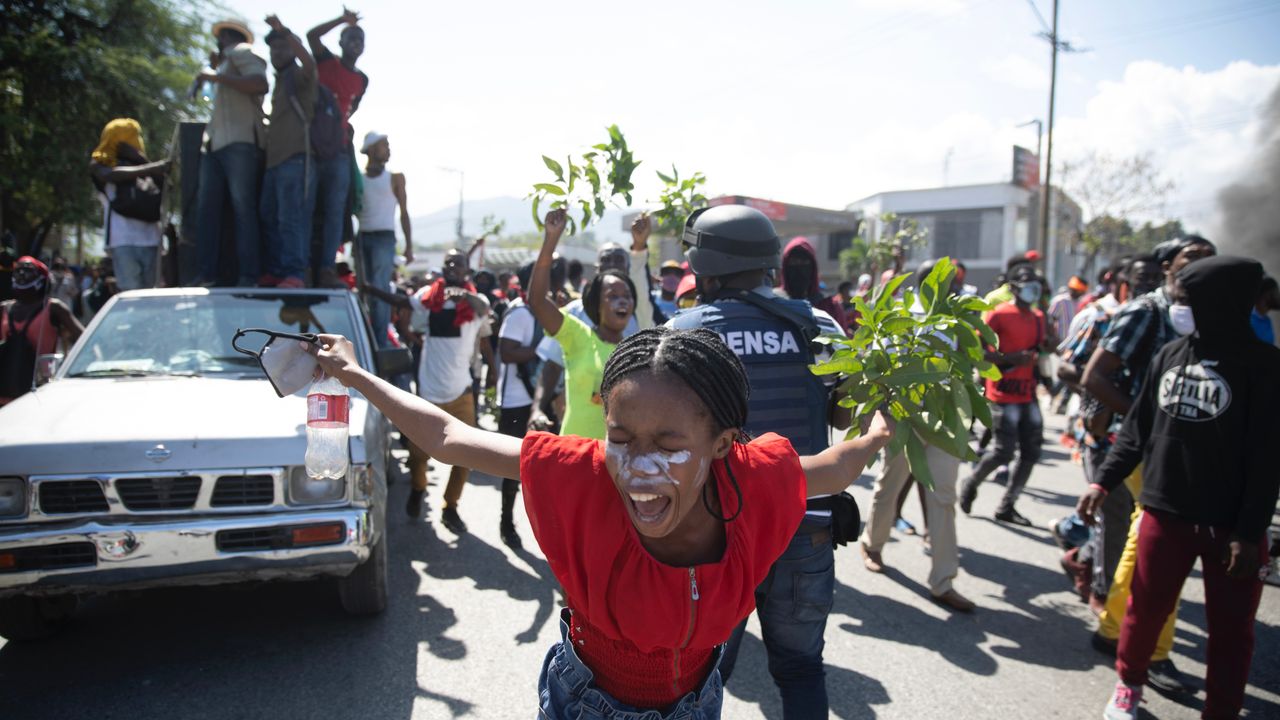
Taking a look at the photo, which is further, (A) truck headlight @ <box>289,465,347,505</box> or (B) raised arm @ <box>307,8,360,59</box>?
(B) raised arm @ <box>307,8,360,59</box>

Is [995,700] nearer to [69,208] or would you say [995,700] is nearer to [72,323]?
[72,323]

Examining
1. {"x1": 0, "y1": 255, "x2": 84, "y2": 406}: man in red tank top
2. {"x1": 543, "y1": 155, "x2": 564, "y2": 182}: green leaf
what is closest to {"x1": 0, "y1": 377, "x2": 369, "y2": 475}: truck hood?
{"x1": 543, "y1": 155, "x2": 564, "y2": 182}: green leaf

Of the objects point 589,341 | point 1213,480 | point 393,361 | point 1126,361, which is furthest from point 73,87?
point 1213,480

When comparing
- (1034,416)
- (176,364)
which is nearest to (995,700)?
(1034,416)

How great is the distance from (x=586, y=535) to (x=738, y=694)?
2427 mm

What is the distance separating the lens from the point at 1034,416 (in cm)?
675

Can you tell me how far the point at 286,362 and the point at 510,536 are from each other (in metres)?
3.99

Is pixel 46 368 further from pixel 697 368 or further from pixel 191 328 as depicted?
pixel 697 368

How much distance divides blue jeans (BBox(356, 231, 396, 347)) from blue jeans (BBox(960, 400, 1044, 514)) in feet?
18.3

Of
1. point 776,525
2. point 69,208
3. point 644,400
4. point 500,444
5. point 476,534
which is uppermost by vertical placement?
point 69,208

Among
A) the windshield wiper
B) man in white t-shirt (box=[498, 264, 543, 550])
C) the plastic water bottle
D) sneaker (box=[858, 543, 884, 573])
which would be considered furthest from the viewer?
man in white t-shirt (box=[498, 264, 543, 550])

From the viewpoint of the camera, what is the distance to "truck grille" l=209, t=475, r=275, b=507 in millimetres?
3663

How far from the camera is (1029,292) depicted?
23.0ft

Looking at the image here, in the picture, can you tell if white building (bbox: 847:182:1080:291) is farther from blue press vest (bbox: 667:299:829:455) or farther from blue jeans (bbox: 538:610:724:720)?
blue jeans (bbox: 538:610:724:720)
